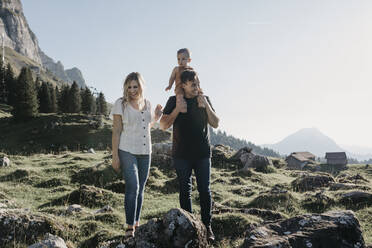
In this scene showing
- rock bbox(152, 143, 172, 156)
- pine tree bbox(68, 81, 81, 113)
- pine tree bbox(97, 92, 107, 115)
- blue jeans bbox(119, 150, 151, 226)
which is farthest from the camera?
pine tree bbox(97, 92, 107, 115)

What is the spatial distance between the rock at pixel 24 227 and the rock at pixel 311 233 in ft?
12.4

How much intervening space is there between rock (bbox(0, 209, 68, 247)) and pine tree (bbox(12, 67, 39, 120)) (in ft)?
170

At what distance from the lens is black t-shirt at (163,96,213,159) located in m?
4.61

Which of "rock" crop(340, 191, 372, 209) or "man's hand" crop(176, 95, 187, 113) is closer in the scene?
"man's hand" crop(176, 95, 187, 113)

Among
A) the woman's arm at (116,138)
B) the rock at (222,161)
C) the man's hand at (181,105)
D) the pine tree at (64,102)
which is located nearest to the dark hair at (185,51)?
the man's hand at (181,105)

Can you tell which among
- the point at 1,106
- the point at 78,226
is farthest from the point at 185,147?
the point at 1,106

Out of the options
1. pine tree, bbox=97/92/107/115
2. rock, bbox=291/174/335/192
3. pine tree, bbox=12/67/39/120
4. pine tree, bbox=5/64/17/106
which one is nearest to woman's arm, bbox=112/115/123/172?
rock, bbox=291/174/335/192

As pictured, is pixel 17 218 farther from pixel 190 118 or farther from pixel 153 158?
pixel 153 158

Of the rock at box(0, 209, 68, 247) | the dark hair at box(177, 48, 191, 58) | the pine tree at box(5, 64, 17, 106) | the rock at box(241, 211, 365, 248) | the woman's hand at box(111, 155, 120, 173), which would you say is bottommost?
the rock at box(0, 209, 68, 247)

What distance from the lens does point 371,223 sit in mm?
6566

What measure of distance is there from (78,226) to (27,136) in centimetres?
4406

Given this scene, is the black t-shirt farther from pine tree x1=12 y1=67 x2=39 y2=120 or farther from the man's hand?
pine tree x1=12 y1=67 x2=39 y2=120

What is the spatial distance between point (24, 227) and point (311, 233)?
4.88 metres

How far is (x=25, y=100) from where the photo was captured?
49281mm
